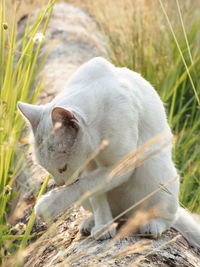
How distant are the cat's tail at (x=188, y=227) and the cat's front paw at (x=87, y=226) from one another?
44 centimetres

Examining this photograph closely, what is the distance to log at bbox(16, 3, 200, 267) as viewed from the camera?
210cm

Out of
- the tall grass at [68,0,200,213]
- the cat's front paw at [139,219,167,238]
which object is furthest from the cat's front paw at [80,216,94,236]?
the tall grass at [68,0,200,213]

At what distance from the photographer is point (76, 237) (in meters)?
2.62

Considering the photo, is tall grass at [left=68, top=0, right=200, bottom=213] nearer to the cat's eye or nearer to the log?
the log

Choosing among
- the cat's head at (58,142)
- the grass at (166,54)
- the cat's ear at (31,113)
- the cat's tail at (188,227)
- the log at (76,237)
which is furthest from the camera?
the grass at (166,54)

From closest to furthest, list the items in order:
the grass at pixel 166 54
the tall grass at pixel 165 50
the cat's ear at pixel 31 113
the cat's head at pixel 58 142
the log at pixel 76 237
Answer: the log at pixel 76 237 < the cat's head at pixel 58 142 < the cat's ear at pixel 31 113 < the grass at pixel 166 54 < the tall grass at pixel 165 50

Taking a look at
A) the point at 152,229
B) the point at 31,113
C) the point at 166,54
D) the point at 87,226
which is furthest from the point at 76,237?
the point at 166,54

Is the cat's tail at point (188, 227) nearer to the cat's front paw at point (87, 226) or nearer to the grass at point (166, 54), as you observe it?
the cat's front paw at point (87, 226)

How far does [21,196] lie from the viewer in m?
3.31

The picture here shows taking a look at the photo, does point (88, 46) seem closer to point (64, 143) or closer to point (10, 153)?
point (10, 153)

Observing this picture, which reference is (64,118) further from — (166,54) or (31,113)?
(166,54)

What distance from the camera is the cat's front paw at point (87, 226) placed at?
8.54ft

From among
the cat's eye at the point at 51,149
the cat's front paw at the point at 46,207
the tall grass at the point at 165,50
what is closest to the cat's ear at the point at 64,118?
the cat's eye at the point at 51,149

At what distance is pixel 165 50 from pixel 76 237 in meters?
2.62
